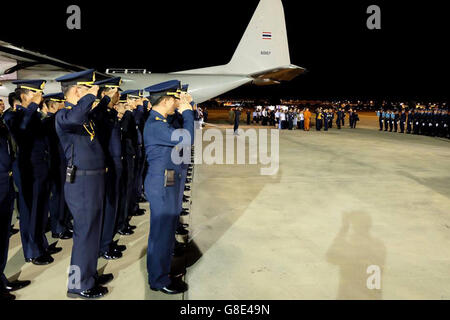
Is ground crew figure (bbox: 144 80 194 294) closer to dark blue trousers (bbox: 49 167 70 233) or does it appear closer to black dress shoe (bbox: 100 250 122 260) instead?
black dress shoe (bbox: 100 250 122 260)

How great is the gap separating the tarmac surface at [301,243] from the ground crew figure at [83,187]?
0.25 meters

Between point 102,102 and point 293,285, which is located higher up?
point 102,102

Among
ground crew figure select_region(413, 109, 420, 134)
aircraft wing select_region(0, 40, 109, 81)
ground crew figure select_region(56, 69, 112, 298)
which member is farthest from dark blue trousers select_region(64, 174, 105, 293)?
ground crew figure select_region(413, 109, 420, 134)

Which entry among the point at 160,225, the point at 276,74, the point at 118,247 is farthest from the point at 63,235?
the point at 276,74

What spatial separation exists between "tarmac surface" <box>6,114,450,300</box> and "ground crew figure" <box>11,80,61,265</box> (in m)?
0.21

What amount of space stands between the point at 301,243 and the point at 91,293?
264 cm

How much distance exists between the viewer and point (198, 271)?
3.76 metres

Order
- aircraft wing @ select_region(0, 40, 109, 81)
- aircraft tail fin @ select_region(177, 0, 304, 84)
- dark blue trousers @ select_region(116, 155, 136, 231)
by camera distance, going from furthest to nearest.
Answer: aircraft tail fin @ select_region(177, 0, 304, 84)
aircraft wing @ select_region(0, 40, 109, 81)
dark blue trousers @ select_region(116, 155, 136, 231)

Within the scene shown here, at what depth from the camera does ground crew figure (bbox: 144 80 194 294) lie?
318cm

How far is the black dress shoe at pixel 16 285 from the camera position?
10.9 ft

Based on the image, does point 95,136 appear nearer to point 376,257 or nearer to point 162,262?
point 162,262

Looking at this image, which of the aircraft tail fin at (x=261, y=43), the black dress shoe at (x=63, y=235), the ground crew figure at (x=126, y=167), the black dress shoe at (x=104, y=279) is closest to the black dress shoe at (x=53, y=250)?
the black dress shoe at (x=63, y=235)

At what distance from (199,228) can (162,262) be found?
1.86m
